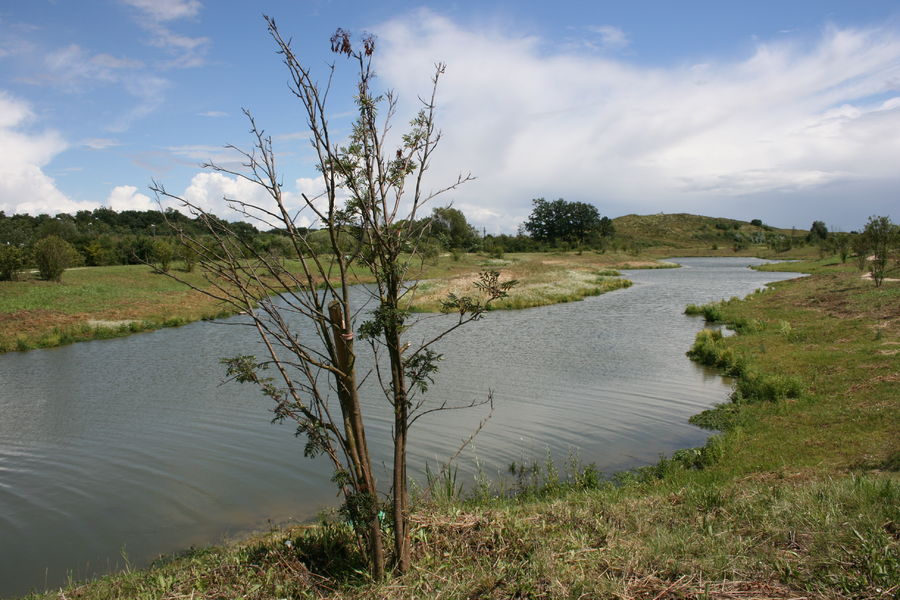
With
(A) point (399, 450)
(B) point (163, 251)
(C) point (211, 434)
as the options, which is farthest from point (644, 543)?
(B) point (163, 251)

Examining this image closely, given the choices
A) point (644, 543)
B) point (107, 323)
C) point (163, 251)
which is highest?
point (163, 251)

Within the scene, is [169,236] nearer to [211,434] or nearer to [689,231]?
[211,434]

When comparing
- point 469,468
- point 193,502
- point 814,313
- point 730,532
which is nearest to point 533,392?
point 469,468

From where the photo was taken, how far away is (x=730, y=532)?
4949mm

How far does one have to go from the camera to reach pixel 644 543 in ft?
15.8

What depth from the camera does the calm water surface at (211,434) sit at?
821 centimetres

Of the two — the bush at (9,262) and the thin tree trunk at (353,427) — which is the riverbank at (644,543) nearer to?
the thin tree trunk at (353,427)

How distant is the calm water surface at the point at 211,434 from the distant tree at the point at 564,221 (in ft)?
328

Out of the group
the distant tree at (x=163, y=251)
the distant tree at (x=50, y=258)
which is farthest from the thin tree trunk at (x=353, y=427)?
the distant tree at (x=50, y=258)

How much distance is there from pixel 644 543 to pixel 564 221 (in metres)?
120

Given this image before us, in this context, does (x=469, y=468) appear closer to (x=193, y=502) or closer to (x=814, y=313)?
(x=193, y=502)

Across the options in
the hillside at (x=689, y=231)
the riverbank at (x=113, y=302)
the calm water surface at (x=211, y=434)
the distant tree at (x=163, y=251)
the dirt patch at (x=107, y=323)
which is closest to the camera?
the distant tree at (x=163, y=251)

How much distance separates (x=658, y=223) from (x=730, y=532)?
164 meters

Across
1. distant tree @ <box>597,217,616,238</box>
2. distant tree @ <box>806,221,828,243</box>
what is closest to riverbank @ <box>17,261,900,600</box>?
distant tree @ <box>806,221,828,243</box>
